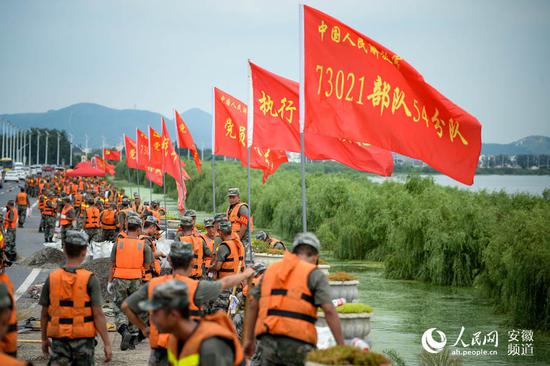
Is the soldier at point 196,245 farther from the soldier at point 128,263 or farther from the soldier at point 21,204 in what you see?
the soldier at point 21,204

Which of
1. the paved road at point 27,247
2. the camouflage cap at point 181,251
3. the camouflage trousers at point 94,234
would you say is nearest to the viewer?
the camouflage cap at point 181,251

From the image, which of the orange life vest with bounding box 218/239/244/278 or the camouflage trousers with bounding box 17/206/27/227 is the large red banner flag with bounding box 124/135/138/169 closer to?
the camouflage trousers with bounding box 17/206/27/227

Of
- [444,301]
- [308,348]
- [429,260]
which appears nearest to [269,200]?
[429,260]

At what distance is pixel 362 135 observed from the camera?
12.1 metres

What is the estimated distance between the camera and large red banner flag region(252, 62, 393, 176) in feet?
44.3

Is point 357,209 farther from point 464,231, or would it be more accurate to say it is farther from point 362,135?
point 362,135

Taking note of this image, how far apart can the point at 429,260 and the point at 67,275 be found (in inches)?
862

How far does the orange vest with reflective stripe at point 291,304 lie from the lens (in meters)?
7.34

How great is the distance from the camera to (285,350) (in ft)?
24.2

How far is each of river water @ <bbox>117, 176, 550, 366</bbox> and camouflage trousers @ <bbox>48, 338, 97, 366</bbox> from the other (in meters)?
9.15

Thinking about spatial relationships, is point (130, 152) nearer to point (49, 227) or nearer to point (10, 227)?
Result: point (49, 227)

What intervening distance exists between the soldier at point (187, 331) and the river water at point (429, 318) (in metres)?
11.6

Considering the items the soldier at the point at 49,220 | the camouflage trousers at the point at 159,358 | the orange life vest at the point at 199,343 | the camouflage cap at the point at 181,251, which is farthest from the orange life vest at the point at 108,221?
the orange life vest at the point at 199,343

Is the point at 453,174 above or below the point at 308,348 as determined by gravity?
above
